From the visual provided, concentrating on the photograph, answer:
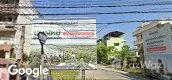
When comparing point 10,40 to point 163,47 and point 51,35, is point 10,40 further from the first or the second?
point 163,47

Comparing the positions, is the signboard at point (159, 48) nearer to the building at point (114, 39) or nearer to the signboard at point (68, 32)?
the signboard at point (68, 32)

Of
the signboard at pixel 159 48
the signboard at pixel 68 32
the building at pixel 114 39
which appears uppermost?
the building at pixel 114 39

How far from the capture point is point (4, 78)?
73.1 feet

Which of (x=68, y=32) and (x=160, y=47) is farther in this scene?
(x=68, y=32)

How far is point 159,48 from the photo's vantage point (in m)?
29.2

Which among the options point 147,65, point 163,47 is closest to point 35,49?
point 147,65

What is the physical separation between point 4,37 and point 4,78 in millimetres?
12947

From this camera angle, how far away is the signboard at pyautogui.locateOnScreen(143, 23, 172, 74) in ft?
88.4

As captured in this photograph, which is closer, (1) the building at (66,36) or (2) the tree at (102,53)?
(1) the building at (66,36)

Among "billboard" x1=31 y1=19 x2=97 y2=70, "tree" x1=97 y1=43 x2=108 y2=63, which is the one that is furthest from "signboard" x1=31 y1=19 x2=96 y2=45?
"tree" x1=97 y1=43 x2=108 y2=63

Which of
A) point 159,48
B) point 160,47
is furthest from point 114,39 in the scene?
point 160,47

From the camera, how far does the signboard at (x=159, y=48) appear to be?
26.9 m

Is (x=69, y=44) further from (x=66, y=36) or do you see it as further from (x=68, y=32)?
(x=68, y=32)

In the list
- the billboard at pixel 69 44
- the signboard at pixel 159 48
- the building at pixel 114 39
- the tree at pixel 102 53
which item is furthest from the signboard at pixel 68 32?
the building at pixel 114 39
